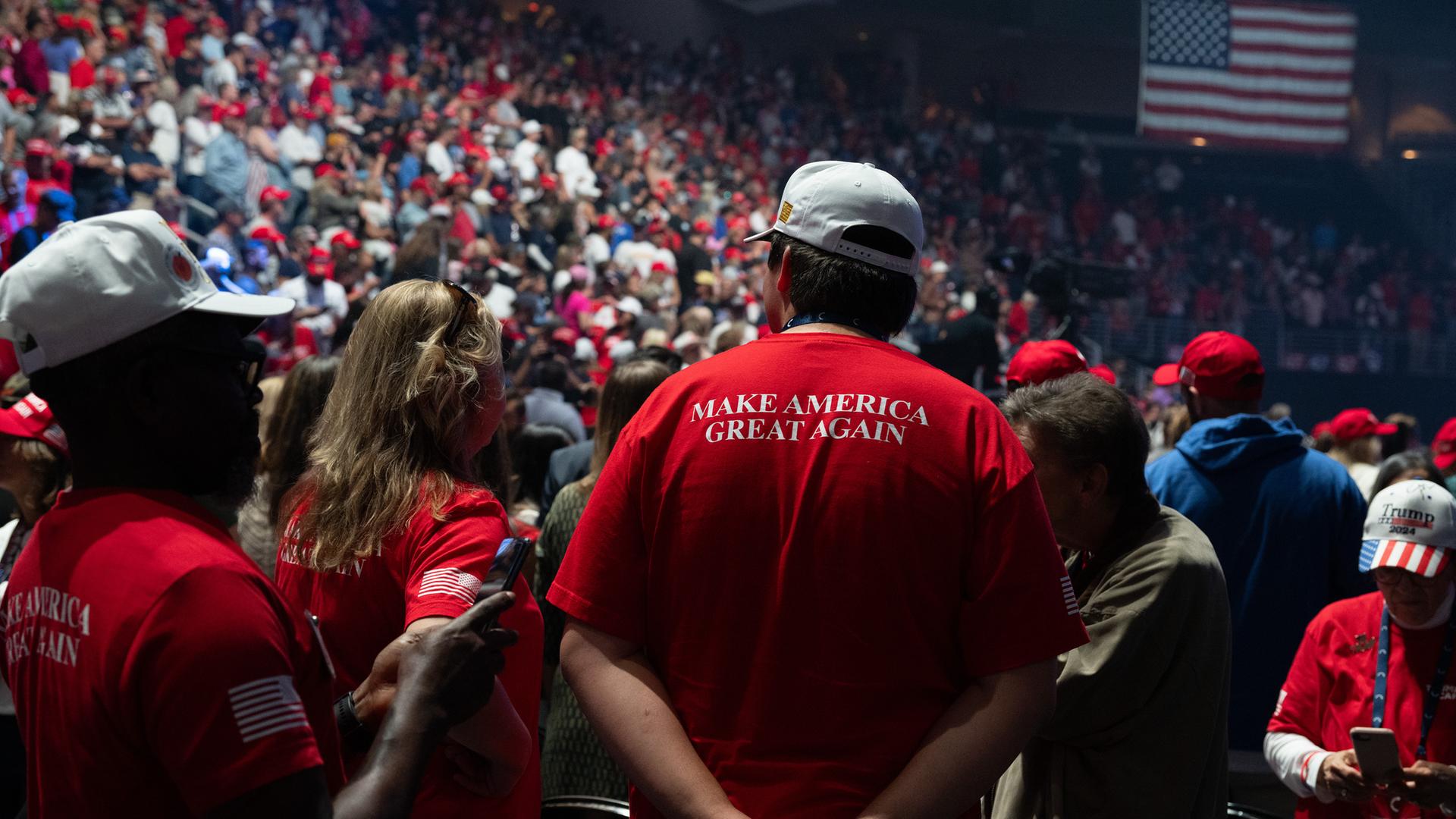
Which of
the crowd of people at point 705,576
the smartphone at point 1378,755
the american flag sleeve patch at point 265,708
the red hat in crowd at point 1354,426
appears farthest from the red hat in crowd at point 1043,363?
the red hat in crowd at point 1354,426

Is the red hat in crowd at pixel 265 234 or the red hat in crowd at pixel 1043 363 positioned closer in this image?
the red hat in crowd at pixel 1043 363

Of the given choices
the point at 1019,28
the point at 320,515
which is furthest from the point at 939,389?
the point at 1019,28

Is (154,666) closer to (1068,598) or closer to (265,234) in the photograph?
(1068,598)

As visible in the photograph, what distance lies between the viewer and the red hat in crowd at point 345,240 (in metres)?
10.6

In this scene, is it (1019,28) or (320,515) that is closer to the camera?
(320,515)

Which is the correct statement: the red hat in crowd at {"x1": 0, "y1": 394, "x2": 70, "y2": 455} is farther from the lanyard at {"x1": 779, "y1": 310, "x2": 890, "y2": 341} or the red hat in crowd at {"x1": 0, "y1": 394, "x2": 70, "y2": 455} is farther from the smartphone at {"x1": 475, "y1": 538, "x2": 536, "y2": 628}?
the lanyard at {"x1": 779, "y1": 310, "x2": 890, "y2": 341}

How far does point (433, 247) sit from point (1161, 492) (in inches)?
247

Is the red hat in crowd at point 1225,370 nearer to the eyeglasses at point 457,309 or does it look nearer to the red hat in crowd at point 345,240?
the eyeglasses at point 457,309

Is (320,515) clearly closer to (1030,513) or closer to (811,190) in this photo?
(811,190)

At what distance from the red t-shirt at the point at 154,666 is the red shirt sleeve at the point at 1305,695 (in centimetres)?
209

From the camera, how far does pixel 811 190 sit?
5.72ft

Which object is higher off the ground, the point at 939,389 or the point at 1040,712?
the point at 939,389

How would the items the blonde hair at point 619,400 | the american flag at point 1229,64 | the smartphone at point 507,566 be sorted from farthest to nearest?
the american flag at point 1229,64
the blonde hair at point 619,400
the smartphone at point 507,566

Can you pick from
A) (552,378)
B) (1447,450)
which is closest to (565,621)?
(552,378)
